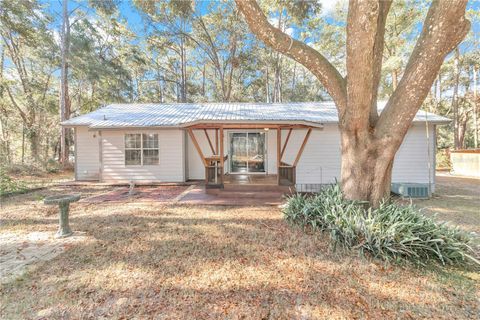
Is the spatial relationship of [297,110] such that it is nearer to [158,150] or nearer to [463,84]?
[158,150]

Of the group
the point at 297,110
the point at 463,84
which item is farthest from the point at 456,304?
the point at 463,84

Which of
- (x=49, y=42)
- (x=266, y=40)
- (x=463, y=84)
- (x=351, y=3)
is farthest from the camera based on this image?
(x=463, y=84)

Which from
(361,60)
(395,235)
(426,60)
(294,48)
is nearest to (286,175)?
(395,235)

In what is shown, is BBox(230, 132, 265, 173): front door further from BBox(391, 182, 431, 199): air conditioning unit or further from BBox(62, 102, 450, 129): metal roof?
BBox(391, 182, 431, 199): air conditioning unit

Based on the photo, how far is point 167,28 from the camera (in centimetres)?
1730

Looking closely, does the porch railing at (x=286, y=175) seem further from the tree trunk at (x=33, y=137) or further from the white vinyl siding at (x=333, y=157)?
the tree trunk at (x=33, y=137)

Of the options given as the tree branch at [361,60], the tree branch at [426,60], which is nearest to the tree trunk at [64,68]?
the tree branch at [361,60]

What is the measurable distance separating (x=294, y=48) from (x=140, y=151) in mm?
7954

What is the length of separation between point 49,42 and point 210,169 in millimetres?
16288

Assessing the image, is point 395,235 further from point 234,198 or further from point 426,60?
point 234,198

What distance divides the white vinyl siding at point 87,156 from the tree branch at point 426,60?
11229 millimetres

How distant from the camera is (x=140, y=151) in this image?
31.8 ft

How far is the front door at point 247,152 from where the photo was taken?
10141 mm

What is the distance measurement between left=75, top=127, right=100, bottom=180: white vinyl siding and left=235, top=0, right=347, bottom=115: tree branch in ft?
31.0
